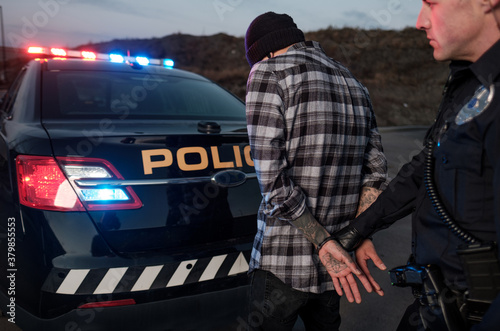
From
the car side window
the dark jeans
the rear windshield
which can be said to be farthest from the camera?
the car side window

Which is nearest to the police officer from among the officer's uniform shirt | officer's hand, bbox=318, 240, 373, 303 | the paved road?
the officer's uniform shirt

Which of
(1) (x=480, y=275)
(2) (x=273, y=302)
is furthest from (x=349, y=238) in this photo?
(1) (x=480, y=275)

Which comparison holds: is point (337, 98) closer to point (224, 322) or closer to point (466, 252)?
point (466, 252)

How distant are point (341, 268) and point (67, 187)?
1222 mm

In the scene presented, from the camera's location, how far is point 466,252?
0.97m

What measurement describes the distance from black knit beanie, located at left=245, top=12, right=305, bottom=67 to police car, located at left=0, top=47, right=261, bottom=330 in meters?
0.66

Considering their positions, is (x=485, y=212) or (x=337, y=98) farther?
(x=337, y=98)

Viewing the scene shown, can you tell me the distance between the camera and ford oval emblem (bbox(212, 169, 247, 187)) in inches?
79.0

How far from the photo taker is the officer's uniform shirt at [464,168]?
0.91 meters

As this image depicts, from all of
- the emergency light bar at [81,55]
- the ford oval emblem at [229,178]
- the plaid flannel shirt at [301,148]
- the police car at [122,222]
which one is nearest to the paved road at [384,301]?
the police car at [122,222]

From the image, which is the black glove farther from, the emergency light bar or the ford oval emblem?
the emergency light bar

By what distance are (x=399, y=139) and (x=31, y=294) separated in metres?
10.5

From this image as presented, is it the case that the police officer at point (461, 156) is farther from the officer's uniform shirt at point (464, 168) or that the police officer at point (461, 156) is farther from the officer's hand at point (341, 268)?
the officer's hand at point (341, 268)

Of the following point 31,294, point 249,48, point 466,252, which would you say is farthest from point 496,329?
point 31,294
